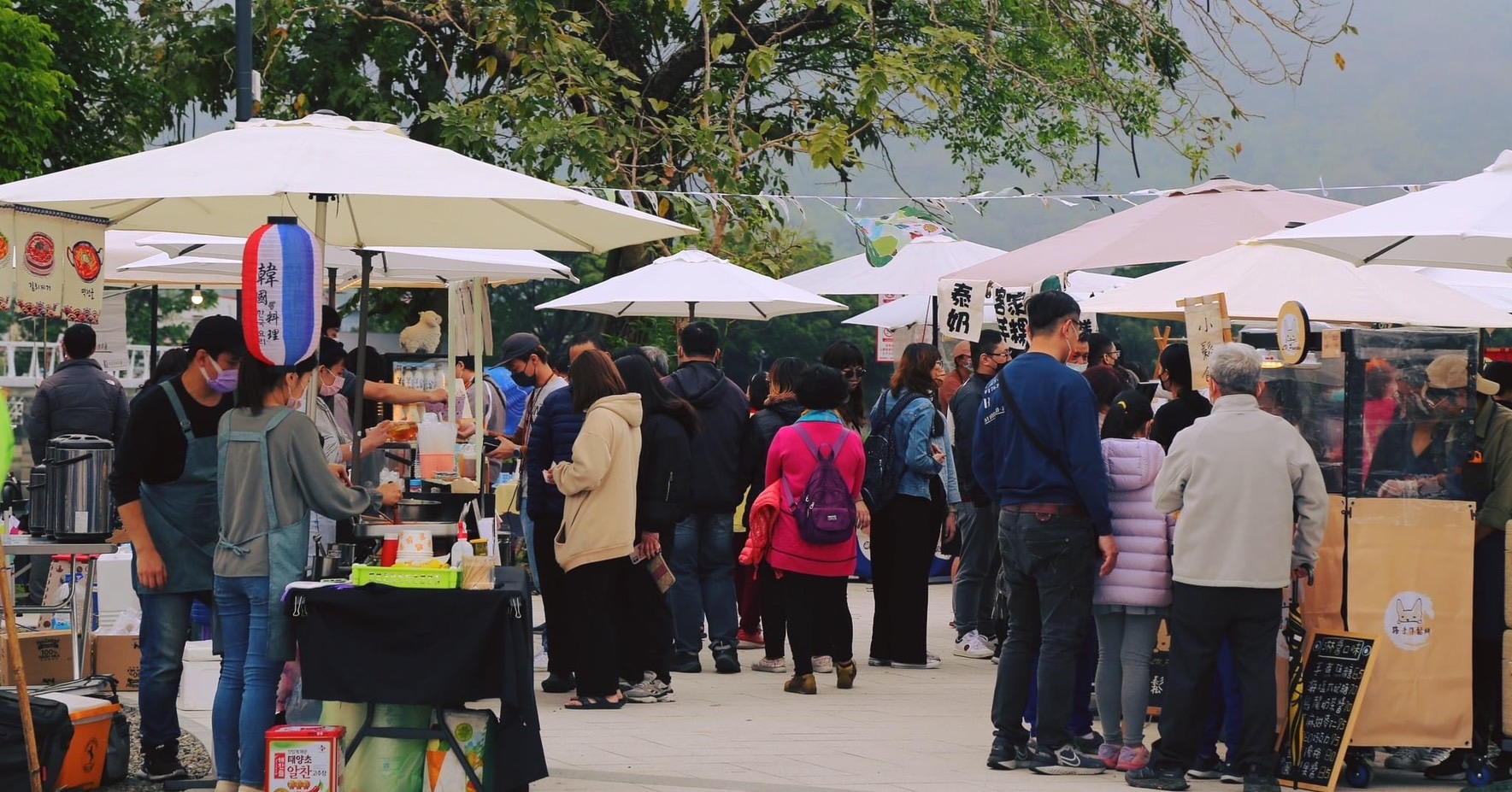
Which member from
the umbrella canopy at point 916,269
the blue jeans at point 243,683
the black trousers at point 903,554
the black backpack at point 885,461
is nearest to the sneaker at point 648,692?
the black trousers at point 903,554

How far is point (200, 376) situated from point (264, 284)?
0.51 m

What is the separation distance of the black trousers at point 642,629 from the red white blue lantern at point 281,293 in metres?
2.70

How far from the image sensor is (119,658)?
8.31 meters

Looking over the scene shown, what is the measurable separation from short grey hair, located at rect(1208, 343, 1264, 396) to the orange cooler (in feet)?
15.0

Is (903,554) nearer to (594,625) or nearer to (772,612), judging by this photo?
(772,612)

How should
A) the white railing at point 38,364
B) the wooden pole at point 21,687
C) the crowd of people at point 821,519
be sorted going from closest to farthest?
the wooden pole at point 21,687
the crowd of people at point 821,519
the white railing at point 38,364

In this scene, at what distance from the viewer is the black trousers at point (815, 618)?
28.2 feet

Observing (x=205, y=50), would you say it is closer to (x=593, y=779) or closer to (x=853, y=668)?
(x=853, y=668)

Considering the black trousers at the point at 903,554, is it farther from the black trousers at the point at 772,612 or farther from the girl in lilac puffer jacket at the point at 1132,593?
the girl in lilac puffer jacket at the point at 1132,593

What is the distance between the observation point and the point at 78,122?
27578 millimetres

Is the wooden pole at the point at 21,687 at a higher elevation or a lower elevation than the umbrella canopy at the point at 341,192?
lower

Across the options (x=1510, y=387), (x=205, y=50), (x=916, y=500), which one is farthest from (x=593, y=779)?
(x=205, y=50)

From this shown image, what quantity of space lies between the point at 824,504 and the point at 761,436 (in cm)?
110

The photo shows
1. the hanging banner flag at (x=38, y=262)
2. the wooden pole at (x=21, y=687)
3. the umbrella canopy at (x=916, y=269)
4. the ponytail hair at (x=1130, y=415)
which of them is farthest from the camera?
the umbrella canopy at (x=916, y=269)
